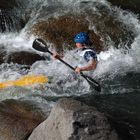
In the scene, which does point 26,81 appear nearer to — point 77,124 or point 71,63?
point 71,63

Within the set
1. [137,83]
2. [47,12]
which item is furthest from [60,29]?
[137,83]

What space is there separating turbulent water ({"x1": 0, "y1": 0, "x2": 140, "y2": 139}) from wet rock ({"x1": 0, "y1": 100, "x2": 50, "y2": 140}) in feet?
2.44

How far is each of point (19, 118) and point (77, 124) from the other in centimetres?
114

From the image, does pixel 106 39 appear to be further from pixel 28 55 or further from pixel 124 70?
pixel 28 55

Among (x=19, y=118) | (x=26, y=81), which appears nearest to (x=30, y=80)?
(x=26, y=81)

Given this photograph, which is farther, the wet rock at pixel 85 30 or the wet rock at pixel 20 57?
the wet rock at pixel 85 30

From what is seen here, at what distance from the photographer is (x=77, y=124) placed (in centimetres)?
433

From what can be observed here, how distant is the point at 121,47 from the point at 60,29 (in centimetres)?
148

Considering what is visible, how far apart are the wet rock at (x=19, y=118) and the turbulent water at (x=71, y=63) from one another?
0.74m

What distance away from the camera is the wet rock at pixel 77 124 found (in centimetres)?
431

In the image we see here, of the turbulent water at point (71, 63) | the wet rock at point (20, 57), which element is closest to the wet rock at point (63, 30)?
the turbulent water at point (71, 63)

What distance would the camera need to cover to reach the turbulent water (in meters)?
7.09

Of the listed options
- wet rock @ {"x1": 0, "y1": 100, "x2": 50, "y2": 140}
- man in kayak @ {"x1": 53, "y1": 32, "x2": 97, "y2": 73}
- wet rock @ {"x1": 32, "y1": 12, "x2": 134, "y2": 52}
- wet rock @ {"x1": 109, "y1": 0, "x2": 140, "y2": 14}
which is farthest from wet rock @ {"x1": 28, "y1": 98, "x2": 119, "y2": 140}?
wet rock @ {"x1": 109, "y1": 0, "x2": 140, "y2": 14}

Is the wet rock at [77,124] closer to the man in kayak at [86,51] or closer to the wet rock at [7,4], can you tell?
the man in kayak at [86,51]
